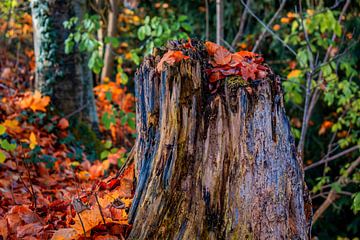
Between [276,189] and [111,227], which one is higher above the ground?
[276,189]

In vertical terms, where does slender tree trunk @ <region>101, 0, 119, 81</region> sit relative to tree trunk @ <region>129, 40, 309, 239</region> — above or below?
above

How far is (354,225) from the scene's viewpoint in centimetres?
794

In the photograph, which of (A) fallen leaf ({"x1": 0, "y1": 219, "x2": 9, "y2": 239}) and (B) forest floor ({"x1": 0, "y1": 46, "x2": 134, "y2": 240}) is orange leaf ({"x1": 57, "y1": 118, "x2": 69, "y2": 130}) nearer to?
(B) forest floor ({"x1": 0, "y1": 46, "x2": 134, "y2": 240})

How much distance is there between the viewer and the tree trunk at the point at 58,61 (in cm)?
526

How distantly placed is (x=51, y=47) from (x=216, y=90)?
3.70m

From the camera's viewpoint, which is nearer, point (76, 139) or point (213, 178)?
point (213, 178)

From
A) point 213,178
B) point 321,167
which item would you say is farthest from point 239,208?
point 321,167

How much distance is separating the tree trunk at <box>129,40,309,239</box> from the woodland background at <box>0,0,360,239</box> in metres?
0.27

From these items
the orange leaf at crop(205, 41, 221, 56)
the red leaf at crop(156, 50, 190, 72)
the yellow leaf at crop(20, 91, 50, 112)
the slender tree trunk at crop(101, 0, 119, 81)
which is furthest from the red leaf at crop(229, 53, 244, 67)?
the slender tree trunk at crop(101, 0, 119, 81)

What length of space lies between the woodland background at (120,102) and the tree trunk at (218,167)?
27 cm

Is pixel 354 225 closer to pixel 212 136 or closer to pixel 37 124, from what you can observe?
pixel 37 124

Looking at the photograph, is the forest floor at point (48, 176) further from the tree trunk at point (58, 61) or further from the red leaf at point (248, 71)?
the red leaf at point (248, 71)

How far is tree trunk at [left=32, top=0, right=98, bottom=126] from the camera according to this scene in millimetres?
5258

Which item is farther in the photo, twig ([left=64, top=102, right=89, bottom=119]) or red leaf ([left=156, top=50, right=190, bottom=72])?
twig ([left=64, top=102, right=89, bottom=119])
